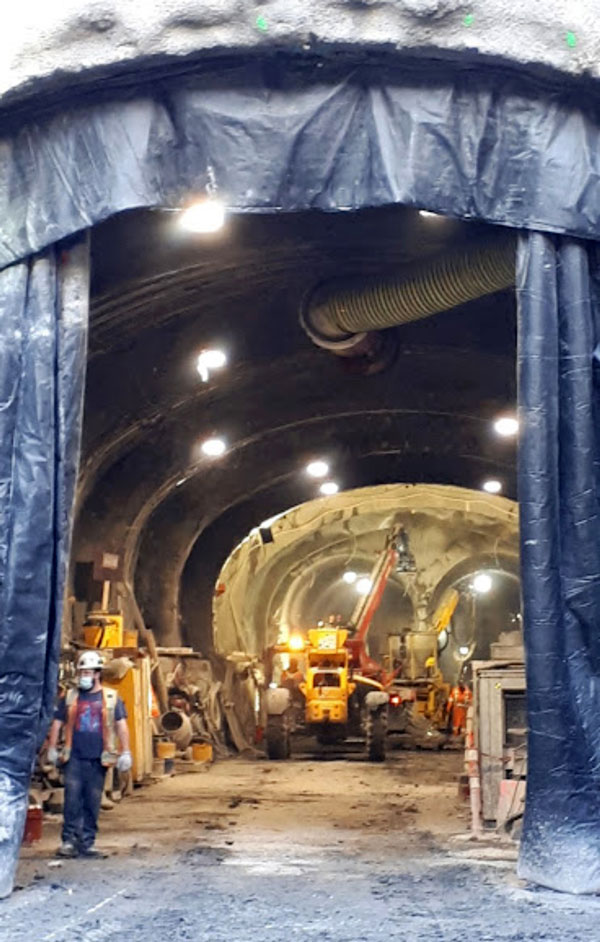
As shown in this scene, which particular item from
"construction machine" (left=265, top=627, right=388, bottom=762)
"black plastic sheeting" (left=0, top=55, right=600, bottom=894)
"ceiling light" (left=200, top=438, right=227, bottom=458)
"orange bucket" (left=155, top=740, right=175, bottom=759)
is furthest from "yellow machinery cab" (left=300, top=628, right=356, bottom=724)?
"black plastic sheeting" (left=0, top=55, right=600, bottom=894)

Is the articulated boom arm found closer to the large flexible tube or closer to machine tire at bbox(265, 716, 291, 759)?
machine tire at bbox(265, 716, 291, 759)

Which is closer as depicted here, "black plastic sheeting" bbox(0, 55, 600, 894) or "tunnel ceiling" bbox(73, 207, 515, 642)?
"black plastic sheeting" bbox(0, 55, 600, 894)

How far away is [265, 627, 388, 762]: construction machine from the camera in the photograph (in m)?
19.7

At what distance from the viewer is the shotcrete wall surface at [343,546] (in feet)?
83.4

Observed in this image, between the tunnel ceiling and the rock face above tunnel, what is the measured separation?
210 centimetres

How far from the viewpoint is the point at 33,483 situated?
721 centimetres

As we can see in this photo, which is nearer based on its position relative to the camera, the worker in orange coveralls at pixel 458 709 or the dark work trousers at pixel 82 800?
→ the dark work trousers at pixel 82 800

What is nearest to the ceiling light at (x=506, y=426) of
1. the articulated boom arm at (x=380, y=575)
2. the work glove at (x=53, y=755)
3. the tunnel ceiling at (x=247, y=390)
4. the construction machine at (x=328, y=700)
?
the tunnel ceiling at (x=247, y=390)

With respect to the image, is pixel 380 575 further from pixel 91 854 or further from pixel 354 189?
pixel 354 189

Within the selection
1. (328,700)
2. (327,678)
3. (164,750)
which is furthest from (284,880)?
(327,678)

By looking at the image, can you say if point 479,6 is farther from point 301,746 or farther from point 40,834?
point 301,746

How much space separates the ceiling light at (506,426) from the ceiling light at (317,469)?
10.0ft

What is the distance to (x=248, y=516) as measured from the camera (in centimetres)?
2027

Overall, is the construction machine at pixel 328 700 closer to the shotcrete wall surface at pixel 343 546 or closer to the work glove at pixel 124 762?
the shotcrete wall surface at pixel 343 546
